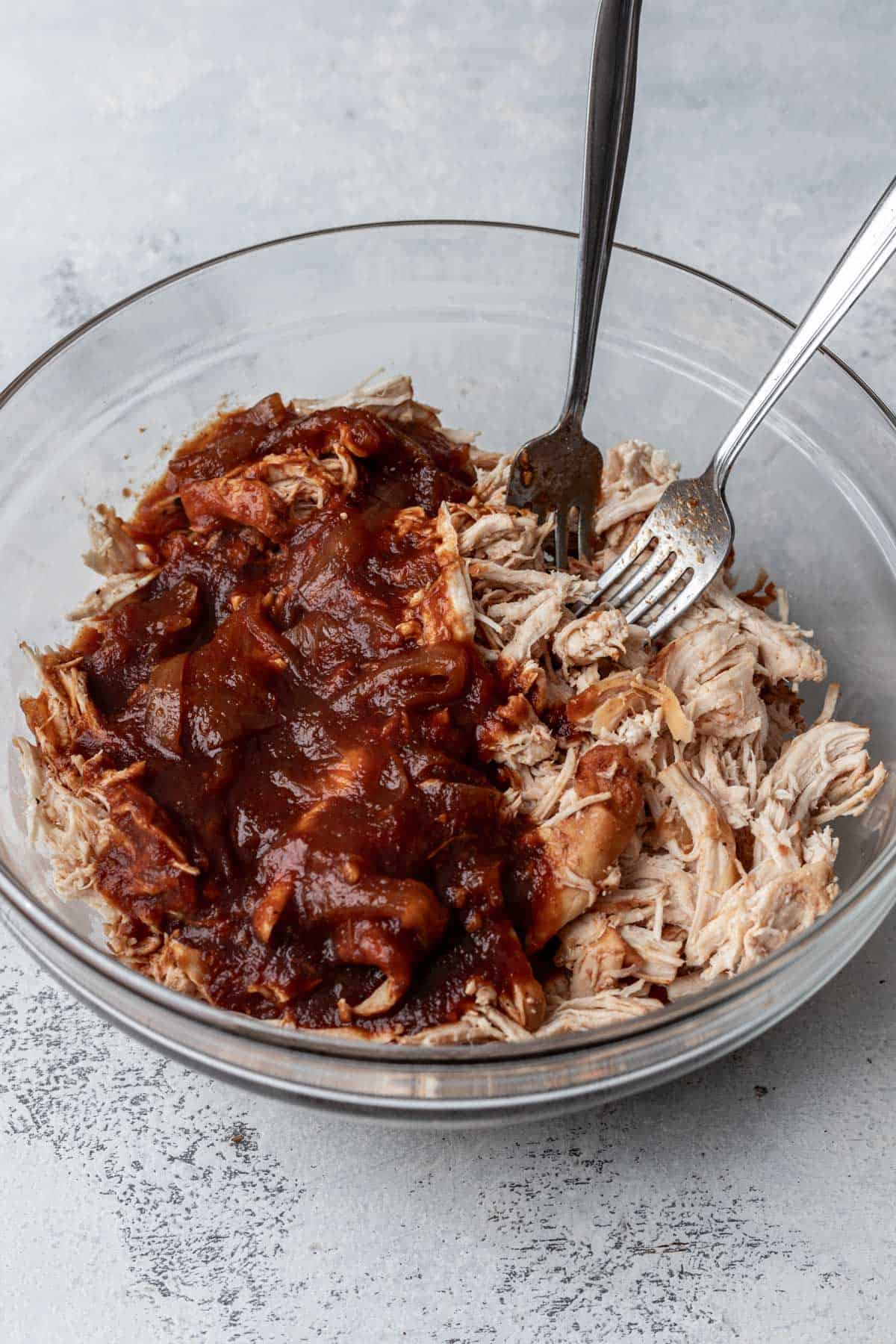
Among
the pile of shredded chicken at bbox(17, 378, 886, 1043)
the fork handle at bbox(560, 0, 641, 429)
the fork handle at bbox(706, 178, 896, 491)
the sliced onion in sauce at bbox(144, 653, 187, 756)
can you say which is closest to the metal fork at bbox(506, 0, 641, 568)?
the fork handle at bbox(560, 0, 641, 429)

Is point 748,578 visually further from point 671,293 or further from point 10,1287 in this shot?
point 10,1287

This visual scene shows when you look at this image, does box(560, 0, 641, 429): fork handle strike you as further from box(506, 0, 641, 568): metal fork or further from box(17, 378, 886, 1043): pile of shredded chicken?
box(17, 378, 886, 1043): pile of shredded chicken

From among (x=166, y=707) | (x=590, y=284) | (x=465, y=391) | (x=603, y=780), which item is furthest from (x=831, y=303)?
(x=166, y=707)

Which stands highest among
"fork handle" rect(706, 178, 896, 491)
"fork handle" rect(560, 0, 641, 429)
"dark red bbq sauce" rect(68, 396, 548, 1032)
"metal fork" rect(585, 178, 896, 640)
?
"fork handle" rect(560, 0, 641, 429)

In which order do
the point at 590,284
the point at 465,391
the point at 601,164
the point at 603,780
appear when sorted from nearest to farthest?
1. the point at 603,780
2. the point at 601,164
3. the point at 590,284
4. the point at 465,391

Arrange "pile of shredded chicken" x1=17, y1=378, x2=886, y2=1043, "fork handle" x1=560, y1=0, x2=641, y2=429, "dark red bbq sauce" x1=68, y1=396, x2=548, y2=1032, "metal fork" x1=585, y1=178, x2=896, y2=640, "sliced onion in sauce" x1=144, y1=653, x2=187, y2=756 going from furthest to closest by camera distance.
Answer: "metal fork" x1=585, y1=178, x2=896, y2=640 < "fork handle" x1=560, y1=0, x2=641, y2=429 < "sliced onion in sauce" x1=144, y1=653, x2=187, y2=756 < "pile of shredded chicken" x1=17, y1=378, x2=886, y2=1043 < "dark red bbq sauce" x1=68, y1=396, x2=548, y2=1032

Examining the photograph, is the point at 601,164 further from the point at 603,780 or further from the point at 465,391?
the point at 603,780

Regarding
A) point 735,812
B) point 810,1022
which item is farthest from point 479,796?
point 810,1022
